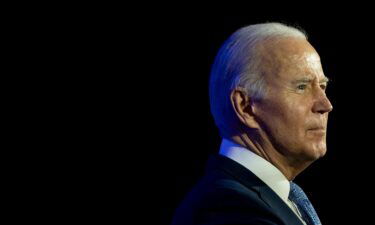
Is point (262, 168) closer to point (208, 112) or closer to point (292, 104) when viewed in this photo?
point (292, 104)

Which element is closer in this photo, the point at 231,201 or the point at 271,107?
the point at 231,201

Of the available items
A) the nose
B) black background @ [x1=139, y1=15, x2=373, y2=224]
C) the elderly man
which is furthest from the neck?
black background @ [x1=139, y1=15, x2=373, y2=224]

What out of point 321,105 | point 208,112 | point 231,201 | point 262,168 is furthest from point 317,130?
point 208,112

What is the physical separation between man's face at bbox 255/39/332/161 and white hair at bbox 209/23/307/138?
3 cm

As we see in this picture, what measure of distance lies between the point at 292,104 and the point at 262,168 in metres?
0.21

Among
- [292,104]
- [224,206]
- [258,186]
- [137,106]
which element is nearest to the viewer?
[224,206]

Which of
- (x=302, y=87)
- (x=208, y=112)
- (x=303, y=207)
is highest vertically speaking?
(x=302, y=87)

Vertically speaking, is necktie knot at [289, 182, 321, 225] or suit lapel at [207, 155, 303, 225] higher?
suit lapel at [207, 155, 303, 225]

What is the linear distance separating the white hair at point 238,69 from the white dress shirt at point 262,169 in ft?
0.26

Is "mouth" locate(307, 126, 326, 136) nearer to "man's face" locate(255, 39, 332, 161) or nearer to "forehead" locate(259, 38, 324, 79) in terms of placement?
"man's face" locate(255, 39, 332, 161)

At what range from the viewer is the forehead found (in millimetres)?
1731

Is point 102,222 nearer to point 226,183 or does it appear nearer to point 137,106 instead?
point 137,106

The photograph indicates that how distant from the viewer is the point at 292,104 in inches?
68.2

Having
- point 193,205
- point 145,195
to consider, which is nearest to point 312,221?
point 193,205
